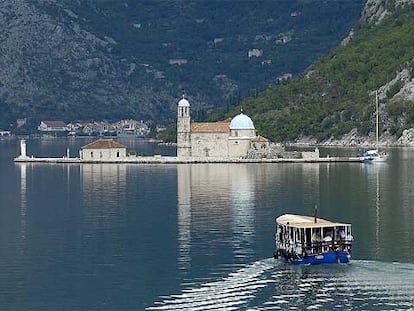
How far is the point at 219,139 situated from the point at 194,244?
84.2 m

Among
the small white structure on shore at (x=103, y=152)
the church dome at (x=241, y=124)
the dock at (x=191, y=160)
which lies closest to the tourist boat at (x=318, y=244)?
the dock at (x=191, y=160)

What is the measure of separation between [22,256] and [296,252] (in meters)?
15.4

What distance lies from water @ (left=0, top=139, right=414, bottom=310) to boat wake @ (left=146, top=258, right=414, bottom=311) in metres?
0.05

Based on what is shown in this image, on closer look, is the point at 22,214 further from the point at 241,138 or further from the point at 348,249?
the point at 241,138

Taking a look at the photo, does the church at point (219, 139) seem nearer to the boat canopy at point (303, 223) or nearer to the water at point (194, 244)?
the water at point (194, 244)

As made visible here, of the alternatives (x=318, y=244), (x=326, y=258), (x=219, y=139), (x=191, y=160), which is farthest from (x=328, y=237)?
(x=219, y=139)

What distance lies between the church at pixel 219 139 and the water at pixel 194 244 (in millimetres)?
31321

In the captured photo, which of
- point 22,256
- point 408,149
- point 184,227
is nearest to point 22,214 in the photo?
point 184,227

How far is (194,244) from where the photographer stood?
2943 inches

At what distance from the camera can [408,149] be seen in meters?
180

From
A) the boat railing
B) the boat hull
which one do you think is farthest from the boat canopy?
the boat hull

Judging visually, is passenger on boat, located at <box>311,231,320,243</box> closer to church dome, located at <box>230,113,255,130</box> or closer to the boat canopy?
the boat canopy

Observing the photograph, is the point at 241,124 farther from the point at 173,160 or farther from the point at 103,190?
the point at 103,190

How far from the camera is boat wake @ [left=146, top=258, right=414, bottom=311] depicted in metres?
58.2
